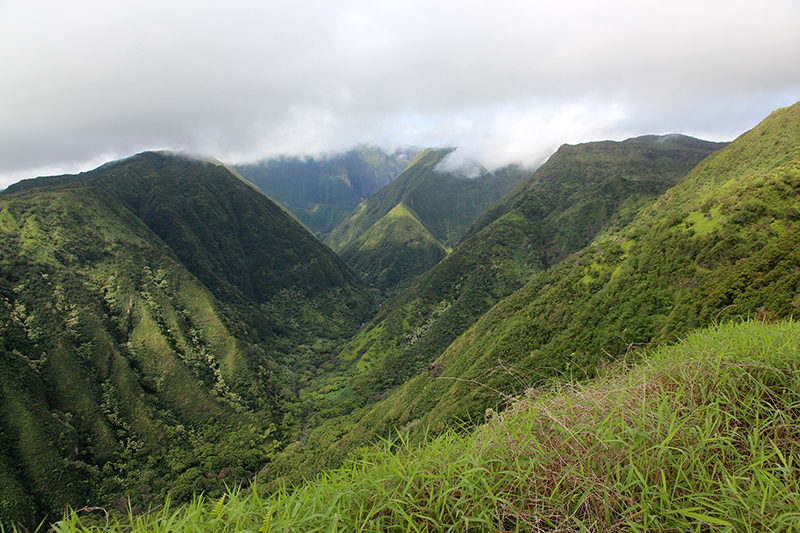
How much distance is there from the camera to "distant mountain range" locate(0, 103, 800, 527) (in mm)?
30272

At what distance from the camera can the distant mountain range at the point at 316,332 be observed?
30272mm

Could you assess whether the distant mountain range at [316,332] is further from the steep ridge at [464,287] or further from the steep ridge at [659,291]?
the steep ridge at [464,287]

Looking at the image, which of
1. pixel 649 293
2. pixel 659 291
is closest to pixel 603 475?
pixel 659 291

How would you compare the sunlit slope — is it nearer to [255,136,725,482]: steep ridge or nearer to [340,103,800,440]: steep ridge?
[255,136,725,482]: steep ridge

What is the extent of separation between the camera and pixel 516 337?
48500 millimetres

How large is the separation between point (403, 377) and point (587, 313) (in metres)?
76.1

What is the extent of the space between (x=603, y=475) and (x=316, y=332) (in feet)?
577

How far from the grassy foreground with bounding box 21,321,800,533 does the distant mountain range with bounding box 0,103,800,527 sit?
0.76 meters

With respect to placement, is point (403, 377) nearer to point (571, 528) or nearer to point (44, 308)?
point (44, 308)

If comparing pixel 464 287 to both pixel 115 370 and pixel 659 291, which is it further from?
pixel 115 370

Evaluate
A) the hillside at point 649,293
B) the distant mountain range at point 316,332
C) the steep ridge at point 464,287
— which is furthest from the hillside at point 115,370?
the hillside at point 649,293

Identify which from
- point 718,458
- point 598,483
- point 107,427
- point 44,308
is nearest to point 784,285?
point 718,458

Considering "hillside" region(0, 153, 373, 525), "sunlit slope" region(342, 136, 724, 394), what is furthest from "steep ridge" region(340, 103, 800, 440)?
"sunlit slope" region(342, 136, 724, 394)

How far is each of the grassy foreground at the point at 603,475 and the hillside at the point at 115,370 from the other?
81267 millimetres
